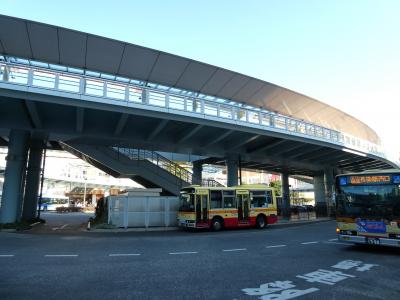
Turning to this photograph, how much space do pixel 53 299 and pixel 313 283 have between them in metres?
5.10

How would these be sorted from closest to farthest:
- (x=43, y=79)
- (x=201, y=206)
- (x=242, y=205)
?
(x=43, y=79)
(x=201, y=206)
(x=242, y=205)

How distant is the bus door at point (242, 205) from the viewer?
20.3 m

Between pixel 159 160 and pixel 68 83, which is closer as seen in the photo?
pixel 68 83

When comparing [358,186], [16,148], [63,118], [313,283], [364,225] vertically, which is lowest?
[313,283]

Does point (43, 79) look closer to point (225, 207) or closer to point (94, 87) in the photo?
point (94, 87)

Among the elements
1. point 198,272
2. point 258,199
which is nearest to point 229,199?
point 258,199

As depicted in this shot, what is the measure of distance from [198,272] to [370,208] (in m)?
6.62

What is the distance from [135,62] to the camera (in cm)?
2633

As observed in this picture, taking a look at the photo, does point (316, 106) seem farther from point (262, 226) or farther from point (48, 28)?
point (48, 28)

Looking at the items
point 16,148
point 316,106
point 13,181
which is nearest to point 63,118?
point 16,148

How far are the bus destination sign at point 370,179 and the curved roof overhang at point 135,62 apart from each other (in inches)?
780

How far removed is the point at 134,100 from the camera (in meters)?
17.2

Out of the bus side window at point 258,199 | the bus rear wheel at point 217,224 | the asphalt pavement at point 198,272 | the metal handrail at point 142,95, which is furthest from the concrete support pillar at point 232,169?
the asphalt pavement at point 198,272

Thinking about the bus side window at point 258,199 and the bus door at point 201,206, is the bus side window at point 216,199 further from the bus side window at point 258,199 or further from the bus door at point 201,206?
the bus side window at point 258,199
